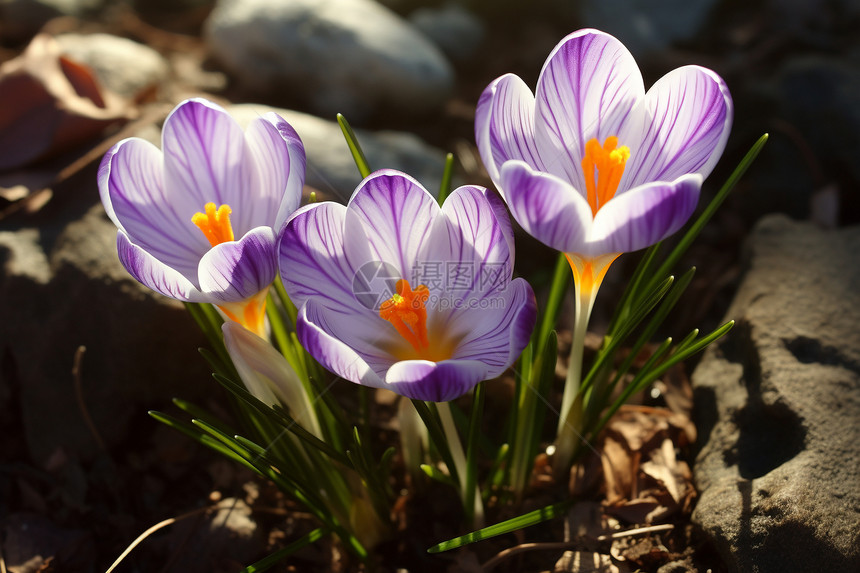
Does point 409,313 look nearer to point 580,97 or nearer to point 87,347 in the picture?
point 580,97

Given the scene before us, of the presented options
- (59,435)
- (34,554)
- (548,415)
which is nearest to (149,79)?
(59,435)

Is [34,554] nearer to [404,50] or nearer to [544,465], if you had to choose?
[544,465]

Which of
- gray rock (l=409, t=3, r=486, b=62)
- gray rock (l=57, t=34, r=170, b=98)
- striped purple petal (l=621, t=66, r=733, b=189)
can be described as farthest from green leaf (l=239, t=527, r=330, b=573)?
gray rock (l=409, t=3, r=486, b=62)

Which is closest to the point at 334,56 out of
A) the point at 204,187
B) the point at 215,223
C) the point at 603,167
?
the point at 204,187

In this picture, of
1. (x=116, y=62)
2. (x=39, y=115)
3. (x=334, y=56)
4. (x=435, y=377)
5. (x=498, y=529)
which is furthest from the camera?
(x=334, y=56)

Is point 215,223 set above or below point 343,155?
above

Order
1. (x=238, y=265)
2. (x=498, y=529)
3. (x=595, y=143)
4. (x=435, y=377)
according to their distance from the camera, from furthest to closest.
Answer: (x=498, y=529)
(x=595, y=143)
(x=238, y=265)
(x=435, y=377)

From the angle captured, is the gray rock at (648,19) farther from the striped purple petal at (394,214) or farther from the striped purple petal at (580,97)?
the striped purple petal at (394,214)

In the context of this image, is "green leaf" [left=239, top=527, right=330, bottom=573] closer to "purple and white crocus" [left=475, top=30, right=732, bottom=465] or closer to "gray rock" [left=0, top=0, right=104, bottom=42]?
"purple and white crocus" [left=475, top=30, right=732, bottom=465]
